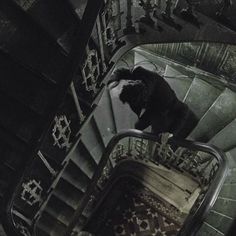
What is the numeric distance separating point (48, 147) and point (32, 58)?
127 centimetres

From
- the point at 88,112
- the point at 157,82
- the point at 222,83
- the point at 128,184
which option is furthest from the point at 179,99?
the point at 88,112

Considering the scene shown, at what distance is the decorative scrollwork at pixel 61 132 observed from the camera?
4.20 m

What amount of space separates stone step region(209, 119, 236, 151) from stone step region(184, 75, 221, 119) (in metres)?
0.61

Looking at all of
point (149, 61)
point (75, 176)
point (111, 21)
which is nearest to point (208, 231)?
point (75, 176)

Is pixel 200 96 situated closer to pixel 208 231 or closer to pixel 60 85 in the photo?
pixel 208 231

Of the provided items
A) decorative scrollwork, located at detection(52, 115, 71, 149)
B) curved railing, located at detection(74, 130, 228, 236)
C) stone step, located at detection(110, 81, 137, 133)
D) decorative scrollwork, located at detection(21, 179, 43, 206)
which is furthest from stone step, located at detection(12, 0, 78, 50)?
stone step, located at detection(110, 81, 137, 133)

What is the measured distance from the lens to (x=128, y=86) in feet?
18.4

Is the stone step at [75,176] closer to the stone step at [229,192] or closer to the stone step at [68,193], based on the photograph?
the stone step at [68,193]

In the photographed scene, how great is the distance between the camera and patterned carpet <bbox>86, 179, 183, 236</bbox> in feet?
Answer: 22.9

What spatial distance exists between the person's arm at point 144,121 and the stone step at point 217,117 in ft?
2.60

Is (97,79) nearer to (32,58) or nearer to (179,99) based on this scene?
(32,58)

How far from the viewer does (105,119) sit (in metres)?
7.04

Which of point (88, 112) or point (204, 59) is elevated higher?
point (204, 59)

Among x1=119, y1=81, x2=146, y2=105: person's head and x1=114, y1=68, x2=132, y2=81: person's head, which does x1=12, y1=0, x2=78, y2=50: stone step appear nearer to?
x1=119, y1=81, x2=146, y2=105: person's head
